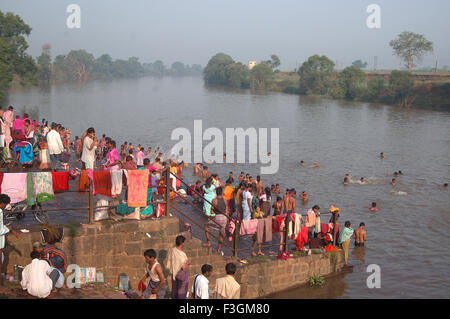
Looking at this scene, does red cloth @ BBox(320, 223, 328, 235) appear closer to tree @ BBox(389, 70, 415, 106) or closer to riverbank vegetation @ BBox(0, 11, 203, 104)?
riverbank vegetation @ BBox(0, 11, 203, 104)

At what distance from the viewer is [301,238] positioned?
34.8 ft

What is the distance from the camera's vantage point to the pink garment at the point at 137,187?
25.7 ft

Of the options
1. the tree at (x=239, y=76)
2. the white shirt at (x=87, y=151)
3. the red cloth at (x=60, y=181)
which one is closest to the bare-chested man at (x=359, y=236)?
the white shirt at (x=87, y=151)

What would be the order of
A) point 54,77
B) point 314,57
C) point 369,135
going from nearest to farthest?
1. point 369,135
2. point 314,57
3. point 54,77

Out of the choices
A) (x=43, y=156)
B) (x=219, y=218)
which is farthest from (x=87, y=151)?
(x=219, y=218)

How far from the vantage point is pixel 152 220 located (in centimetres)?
790

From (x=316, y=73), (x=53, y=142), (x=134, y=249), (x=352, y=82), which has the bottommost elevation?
(x=134, y=249)

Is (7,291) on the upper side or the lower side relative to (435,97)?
lower

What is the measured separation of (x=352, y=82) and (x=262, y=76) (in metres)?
28.6

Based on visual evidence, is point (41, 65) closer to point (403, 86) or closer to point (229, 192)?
point (403, 86)
